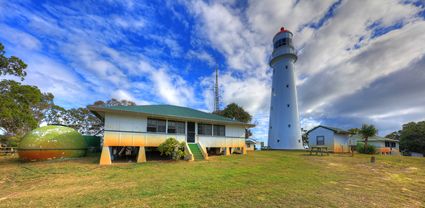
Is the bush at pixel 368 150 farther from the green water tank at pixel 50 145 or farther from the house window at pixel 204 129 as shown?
the green water tank at pixel 50 145

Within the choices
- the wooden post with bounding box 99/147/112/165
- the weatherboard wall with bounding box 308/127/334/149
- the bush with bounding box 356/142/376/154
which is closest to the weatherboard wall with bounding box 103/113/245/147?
the wooden post with bounding box 99/147/112/165

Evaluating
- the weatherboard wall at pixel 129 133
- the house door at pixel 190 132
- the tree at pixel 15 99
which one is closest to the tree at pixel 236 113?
the house door at pixel 190 132

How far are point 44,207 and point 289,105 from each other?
26783mm

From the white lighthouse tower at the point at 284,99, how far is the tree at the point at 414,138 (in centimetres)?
2860

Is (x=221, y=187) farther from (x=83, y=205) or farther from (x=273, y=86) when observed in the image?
(x=273, y=86)

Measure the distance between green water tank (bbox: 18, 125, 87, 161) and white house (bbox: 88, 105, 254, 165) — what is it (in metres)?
2.68

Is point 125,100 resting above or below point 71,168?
above

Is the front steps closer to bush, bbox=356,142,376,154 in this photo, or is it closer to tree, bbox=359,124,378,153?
tree, bbox=359,124,378,153

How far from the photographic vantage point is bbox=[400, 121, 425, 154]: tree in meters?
34.2

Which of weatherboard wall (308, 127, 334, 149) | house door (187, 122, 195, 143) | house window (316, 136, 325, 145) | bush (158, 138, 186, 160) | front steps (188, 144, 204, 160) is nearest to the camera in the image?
bush (158, 138, 186, 160)

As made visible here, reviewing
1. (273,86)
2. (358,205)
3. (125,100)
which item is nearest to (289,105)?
(273,86)

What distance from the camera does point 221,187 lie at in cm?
647

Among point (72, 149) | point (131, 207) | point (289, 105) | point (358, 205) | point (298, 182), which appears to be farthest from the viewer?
point (289, 105)

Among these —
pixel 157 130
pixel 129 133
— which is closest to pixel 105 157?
pixel 129 133
